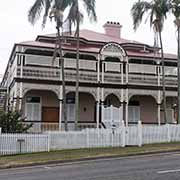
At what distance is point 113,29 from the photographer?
140 feet

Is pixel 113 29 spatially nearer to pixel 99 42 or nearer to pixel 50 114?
pixel 99 42

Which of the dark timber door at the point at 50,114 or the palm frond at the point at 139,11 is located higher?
the palm frond at the point at 139,11

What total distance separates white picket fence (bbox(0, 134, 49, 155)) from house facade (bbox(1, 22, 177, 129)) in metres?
7.33

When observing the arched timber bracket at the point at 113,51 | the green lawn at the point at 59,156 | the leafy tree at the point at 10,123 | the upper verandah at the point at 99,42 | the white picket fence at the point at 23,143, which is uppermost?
the upper verandah at the point at 99,42

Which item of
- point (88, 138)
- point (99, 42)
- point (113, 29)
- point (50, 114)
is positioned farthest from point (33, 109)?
point (113, 29)

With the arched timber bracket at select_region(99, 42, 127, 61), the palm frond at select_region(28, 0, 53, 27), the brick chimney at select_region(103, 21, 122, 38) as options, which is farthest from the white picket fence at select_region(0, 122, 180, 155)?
the brick chimney at select_region(103, 21, 122, 38)

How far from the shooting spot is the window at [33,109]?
30859mm

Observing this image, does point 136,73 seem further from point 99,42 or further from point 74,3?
point 74,3

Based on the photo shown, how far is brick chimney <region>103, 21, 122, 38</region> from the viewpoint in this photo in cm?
4250

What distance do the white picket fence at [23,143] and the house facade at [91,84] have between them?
24.1 feet

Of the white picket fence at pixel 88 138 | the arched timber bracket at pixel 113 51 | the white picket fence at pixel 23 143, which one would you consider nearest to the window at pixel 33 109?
the arched timber bracket at pixel 113 51

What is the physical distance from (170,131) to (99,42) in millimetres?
14795

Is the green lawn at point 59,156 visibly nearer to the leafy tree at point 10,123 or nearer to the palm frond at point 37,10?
the leafy tree at point 10,123

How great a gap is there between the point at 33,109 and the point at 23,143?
11.0 metres
